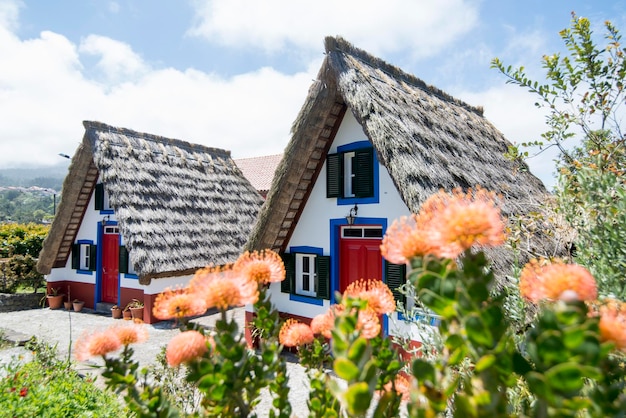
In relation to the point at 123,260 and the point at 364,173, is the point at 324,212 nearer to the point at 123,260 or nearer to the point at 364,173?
the point at 364,173

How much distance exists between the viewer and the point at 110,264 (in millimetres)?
11703

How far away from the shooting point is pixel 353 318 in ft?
3.59

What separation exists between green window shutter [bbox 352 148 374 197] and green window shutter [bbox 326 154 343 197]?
298 mm

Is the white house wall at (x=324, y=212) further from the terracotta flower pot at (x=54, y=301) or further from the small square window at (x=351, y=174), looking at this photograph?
the terracotta flower pot at (x=54, y=301)

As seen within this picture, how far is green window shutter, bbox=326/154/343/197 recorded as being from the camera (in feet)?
23.5

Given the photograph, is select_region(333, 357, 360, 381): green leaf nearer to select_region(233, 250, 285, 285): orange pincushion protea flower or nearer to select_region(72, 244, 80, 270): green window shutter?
select_region(233, 250, 285, 285): orange pincushion protea flower

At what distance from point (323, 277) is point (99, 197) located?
8.29m

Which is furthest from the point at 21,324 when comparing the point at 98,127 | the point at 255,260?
the point at 255,260

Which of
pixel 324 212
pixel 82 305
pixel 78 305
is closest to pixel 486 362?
pixel 324 212

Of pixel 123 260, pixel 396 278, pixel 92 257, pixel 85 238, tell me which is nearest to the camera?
pixel 396 278

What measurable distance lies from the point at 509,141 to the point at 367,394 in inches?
447

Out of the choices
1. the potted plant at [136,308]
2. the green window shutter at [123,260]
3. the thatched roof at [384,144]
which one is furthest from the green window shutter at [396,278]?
the green window shutter at [123,260]

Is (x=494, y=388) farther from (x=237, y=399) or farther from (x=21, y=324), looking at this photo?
(x=21, y=324)

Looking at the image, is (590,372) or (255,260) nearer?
(590,372)
